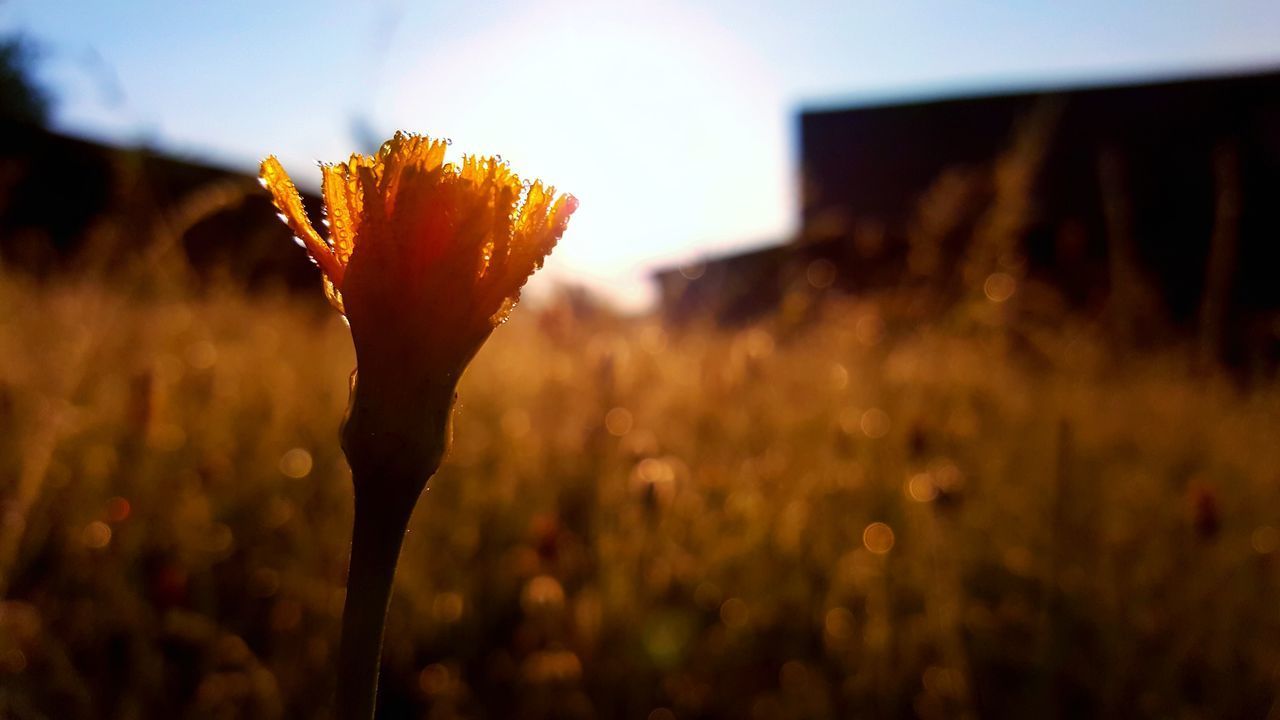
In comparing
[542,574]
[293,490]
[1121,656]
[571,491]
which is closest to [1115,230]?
[1121,656]

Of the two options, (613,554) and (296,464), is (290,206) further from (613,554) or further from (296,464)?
(296,464)

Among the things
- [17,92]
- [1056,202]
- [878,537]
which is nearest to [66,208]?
[17,92]

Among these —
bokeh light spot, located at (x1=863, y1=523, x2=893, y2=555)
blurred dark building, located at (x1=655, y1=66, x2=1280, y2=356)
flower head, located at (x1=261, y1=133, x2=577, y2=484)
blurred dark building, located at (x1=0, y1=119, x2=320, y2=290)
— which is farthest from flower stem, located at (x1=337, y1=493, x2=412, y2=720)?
blurred dark building, located at (x1=0, y1=119, x2=320, y2=290)

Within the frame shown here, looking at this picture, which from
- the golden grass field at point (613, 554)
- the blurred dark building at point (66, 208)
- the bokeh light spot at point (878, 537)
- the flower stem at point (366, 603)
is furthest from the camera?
the blurred dark building at point (66, 208)

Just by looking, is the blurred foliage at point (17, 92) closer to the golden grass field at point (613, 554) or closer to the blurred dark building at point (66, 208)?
the golden grass field at point (613, 554)

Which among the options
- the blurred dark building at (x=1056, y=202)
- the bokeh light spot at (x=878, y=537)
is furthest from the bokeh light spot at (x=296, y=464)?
the bokeh light spot at (x=878, y=537)
